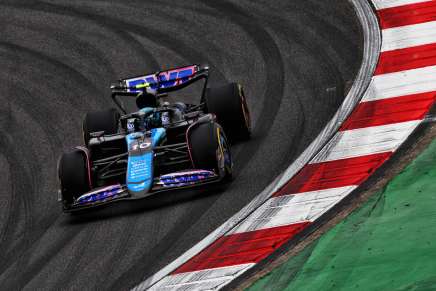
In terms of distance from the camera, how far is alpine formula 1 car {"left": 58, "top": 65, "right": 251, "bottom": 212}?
10523mm

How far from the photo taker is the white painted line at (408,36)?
13.2 metres

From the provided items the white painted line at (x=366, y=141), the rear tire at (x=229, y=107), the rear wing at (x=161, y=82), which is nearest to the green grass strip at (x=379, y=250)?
the white painted line at (x=366, y=141)

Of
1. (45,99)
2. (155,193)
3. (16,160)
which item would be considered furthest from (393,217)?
(45,99)

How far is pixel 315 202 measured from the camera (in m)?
9.63

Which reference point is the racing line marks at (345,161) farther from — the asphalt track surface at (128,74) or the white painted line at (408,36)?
the asphalt track surface at (128,74)

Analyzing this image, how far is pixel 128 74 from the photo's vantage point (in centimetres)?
1504

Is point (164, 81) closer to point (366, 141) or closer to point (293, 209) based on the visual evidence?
point (366, 141)

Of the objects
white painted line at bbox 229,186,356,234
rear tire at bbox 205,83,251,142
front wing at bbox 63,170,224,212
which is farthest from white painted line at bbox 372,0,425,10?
white painted line at bbox 229,186,356,234

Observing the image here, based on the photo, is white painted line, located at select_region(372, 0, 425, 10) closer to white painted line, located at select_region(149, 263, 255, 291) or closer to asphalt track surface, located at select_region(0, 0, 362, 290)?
asphalt track surface, located at select_region(0, 0, 362, 290)

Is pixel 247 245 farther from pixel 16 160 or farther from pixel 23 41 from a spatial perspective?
pixel 23 41

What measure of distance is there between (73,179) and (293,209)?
2.37 m

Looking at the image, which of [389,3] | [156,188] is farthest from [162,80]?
[389,3]

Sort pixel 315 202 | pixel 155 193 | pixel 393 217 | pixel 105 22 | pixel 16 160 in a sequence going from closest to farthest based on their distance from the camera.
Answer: pixel 393 217
pixel 315 202
pixel 155 193
pixel 16 160
pixel 105 22

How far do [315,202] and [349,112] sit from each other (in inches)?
93.1
